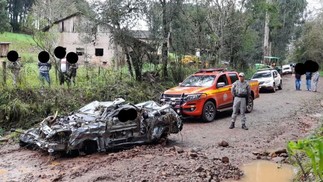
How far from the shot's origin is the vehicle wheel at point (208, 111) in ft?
43.6

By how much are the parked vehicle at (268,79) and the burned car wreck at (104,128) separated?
15424 millimetres

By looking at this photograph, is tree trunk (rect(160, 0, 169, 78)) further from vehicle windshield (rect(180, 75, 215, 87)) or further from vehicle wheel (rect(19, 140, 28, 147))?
vehicle wheel (rect(19, 140, 28, 147))

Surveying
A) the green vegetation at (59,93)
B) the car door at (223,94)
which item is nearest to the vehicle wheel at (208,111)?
the car door at (223,94)

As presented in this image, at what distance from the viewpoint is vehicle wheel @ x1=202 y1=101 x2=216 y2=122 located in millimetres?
13303

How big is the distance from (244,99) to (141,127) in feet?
13.4

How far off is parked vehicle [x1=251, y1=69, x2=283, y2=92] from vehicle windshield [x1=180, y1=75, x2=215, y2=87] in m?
10.9

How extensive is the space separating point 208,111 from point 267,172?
5.47m

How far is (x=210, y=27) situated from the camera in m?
25.1

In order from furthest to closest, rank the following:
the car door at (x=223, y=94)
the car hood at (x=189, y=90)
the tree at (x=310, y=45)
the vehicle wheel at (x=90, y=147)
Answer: the car door at (x=223, y=94) → the car hood at (x=189, y=90) → the vehicle wheel at (x=90, y=147) → the tree at (x=310, y=45)

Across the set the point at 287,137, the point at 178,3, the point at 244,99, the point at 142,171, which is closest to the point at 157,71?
the point at 178,3

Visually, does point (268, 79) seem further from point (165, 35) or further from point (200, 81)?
point (200, 81)

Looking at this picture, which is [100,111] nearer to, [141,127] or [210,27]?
[141,127]

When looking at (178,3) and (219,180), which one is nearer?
(219,180)

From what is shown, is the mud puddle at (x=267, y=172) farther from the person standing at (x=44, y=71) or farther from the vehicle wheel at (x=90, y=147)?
the person standing at (x=44, y=71)
